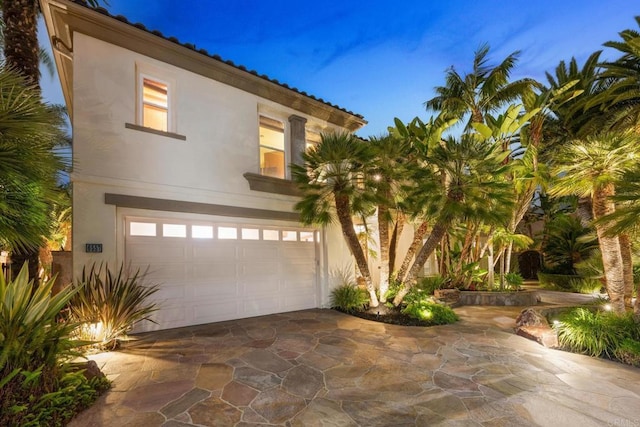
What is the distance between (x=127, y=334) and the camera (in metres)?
6.52

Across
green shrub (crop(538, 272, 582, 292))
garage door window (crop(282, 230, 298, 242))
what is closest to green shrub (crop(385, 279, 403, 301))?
garage door window (crop(282, 230, 298, 242))

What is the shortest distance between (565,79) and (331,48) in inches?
2791

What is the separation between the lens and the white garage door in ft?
23.8

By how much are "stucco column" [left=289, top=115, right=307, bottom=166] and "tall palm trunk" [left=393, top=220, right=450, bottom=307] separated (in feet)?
15.4

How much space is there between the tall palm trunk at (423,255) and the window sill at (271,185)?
426cm

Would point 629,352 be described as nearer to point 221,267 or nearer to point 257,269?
point 257,269

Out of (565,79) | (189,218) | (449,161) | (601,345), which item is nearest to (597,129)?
(565,79)

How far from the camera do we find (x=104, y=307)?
563 centimetres

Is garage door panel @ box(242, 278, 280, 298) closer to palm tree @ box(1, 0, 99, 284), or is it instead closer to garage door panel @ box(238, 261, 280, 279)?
garage door panel @ box(238, 261, 280, 279)

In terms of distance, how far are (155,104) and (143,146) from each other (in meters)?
1.40

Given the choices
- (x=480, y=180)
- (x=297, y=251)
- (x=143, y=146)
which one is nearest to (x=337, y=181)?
(x=297, y=251)

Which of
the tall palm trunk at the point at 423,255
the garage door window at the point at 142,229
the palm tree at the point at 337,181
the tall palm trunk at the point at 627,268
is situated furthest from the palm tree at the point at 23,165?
the tall palm trunk at the point at 627,268

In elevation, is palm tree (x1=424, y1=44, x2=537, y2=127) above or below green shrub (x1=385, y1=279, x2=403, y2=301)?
above

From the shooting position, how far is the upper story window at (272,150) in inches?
393
